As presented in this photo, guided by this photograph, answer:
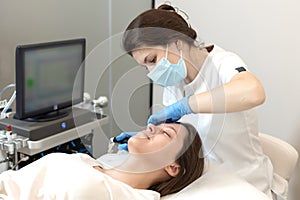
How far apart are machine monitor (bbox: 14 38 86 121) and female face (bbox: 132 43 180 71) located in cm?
42

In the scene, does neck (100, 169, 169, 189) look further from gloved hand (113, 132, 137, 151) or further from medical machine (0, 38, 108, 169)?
medical machine (0, 38, 108, 169)

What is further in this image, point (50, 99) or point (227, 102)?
point (50, 99)

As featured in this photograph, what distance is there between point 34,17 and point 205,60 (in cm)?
→ 99

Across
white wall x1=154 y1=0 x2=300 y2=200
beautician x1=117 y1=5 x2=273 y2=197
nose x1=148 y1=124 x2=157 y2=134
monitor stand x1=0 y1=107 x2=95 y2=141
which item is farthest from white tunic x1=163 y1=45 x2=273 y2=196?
white wall x1=154 y1=0 x2=300 y2=200

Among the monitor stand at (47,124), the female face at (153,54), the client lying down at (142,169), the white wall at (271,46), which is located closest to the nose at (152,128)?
the client lying down at (142,169)

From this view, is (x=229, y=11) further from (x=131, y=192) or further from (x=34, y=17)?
(x=131, y=192)

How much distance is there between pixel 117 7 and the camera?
7.82 feet

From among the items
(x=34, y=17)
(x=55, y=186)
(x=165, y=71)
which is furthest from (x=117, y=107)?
(x=34, y=17)

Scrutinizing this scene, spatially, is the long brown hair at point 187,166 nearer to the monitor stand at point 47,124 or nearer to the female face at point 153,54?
the female face at point 153,54

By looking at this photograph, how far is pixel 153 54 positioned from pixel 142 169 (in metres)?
0.38

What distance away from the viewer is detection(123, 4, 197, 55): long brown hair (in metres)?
1.21

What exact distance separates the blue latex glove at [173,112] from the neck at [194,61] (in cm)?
17

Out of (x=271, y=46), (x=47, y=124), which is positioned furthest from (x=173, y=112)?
(x=271, y=46)

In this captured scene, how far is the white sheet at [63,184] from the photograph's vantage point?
1157mm
